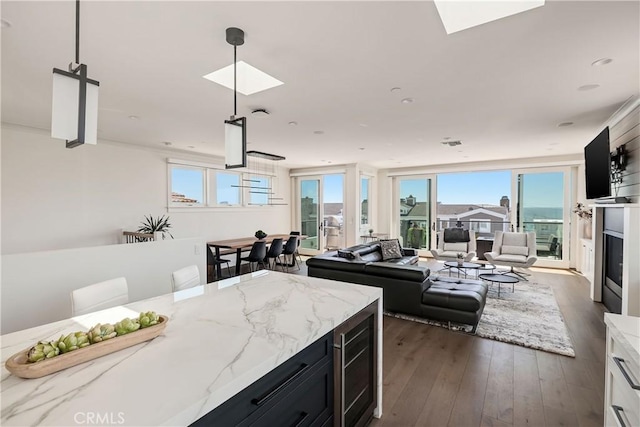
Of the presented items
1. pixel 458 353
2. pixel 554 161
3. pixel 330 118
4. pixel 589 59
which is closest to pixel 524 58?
pixel 589 59

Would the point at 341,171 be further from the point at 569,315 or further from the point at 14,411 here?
the point at 14,411

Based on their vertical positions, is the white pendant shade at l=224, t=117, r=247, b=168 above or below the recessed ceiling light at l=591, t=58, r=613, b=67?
below

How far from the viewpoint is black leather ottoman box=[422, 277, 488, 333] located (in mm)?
3430

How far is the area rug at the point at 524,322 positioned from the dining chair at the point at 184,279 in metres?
2.64

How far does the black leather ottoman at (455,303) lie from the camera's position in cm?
343

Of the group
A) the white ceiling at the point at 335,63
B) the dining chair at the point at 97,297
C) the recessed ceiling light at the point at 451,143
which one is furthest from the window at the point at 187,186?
the recessed ceiling light at the point at 451,143

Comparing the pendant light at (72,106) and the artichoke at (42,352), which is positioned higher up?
the pendant light at (72,106)

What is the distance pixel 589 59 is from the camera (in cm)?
246

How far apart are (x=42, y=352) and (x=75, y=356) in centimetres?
10

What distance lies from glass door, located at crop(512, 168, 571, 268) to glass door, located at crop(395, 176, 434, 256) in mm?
2167

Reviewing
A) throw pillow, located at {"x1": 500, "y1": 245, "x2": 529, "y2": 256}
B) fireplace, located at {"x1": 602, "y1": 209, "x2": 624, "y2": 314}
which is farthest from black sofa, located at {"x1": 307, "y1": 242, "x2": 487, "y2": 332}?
throw pillow, located at {"x1": 500, "y1": 245, "x2": 529, "y2": 256}

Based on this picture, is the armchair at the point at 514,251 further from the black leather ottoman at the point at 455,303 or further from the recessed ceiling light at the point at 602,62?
the recessed ceiling light at the point at 602,62

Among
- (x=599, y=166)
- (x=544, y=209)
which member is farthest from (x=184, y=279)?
(x=544, y=209)

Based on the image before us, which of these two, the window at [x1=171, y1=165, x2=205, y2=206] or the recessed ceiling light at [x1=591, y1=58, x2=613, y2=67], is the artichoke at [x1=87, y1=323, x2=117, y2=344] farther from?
the window at [x1=171, y1=165, x2=205, y2=206]
